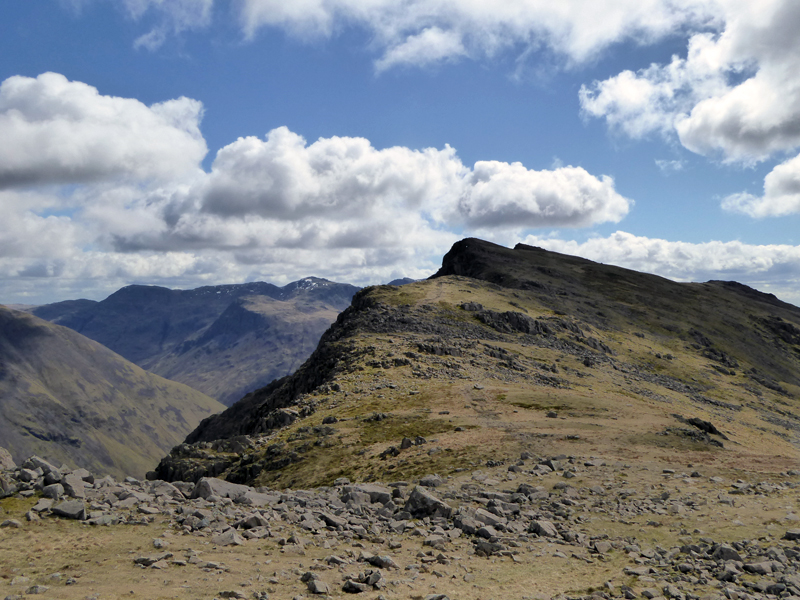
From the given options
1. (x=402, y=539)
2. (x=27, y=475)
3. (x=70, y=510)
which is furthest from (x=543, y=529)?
(x=27, y=475)

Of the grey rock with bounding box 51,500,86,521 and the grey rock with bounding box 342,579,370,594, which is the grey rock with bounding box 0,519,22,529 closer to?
the grey rock with bounding box 51,500,86,521

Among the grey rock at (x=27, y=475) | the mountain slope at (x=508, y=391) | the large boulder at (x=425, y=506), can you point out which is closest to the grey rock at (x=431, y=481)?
the mountain slope at (x=508, y=391)

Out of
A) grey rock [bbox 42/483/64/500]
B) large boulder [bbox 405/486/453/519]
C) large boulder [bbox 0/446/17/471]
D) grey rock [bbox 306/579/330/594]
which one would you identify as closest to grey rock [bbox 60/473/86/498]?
grey rock [bbox 42/483/64/500]

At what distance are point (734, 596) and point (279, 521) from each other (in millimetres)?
18253

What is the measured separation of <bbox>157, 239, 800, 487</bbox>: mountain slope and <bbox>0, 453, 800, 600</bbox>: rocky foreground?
30.8ft

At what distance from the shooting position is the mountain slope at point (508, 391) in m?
42.2

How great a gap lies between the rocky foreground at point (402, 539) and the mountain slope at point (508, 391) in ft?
30.8

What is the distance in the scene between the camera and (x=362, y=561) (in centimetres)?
2028

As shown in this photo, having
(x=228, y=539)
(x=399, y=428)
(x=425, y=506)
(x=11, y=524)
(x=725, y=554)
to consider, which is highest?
(x=725, y=554)

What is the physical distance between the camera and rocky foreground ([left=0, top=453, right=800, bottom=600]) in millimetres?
17953

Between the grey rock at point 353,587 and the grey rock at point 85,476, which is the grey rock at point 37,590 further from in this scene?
the grey rock at point 85,476

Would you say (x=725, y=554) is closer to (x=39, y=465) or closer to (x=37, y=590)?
(x=37, y=590)

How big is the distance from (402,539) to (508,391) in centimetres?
4118

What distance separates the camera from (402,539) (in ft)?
75.8
